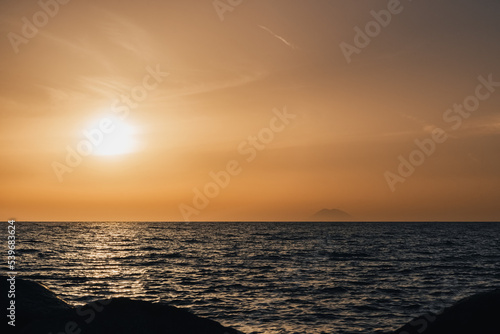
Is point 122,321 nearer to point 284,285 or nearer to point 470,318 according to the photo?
point 470,318

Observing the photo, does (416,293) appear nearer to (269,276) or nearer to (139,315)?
(269,276)

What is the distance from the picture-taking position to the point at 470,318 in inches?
355

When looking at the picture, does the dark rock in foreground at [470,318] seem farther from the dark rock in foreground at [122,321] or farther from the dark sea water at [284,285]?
the dark sea water at [284,285]

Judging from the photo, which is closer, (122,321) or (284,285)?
(122,321)

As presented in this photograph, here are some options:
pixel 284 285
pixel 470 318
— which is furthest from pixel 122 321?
pixel 284 285

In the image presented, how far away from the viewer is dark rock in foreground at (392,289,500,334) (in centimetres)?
882

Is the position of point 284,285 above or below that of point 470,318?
below

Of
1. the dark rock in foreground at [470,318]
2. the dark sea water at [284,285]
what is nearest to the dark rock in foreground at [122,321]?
the dark rock in foreground at [470,318]

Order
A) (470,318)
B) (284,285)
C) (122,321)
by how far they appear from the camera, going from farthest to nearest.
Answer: (284,285), (470,318), (122,321)

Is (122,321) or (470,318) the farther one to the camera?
(470,318)

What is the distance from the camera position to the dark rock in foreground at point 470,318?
882 centimetres

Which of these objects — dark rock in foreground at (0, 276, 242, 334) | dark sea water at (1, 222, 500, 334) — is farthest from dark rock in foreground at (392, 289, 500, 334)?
dark sea water at (1, 222, 500, 334)

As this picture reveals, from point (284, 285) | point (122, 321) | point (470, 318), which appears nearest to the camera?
point (122, 321)

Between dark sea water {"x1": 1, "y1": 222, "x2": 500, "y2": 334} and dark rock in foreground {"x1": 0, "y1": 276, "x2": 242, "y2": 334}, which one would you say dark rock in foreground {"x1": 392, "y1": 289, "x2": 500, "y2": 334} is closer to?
dark rock in foreground {"x1": 0, "y1": 276, "x2": 242, "y2": 334}
